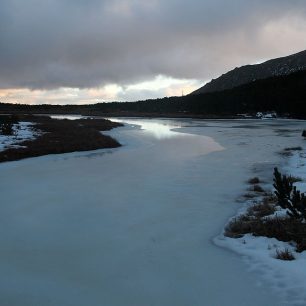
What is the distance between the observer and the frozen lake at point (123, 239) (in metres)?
6.42

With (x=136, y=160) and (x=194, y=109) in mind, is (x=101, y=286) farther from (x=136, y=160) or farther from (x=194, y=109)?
(x=194, y=109)

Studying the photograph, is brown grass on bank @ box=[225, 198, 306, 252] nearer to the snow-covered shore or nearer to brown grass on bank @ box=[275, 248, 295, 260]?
the snow-covered shore

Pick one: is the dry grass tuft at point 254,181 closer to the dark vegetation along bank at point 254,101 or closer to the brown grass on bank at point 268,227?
the brown grass on bank at point 268,227

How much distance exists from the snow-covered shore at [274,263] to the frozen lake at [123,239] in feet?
0.57

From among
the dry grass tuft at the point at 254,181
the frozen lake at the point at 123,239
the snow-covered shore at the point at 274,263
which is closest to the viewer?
the snow-covered shore at the point at 274,263

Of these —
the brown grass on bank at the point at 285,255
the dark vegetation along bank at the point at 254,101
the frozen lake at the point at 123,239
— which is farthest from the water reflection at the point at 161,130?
the dark vegetation along bank at the point at 254,101

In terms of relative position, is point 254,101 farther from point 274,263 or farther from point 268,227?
point 274,263

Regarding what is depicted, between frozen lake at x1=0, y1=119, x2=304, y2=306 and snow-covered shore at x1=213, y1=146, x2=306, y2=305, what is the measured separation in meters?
0.17

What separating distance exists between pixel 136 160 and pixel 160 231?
12822 mm

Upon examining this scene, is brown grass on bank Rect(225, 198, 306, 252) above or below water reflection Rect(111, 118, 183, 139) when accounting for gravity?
above

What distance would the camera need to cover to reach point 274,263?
287 inches

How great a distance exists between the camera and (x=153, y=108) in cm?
17738

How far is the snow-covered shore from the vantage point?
624 centimetres

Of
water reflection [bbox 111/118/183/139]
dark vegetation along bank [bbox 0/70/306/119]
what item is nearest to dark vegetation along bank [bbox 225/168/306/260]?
water reflection [bbox 111/118/183/139]
